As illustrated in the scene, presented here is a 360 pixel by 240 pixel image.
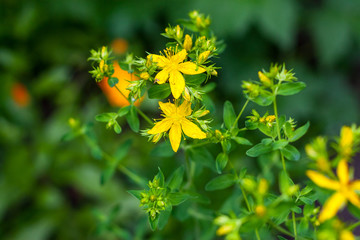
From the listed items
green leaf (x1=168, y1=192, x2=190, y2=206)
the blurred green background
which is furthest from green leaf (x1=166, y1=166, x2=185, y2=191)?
the blurred green background

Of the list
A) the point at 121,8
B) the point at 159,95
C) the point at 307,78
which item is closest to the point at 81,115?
the point at 121,8

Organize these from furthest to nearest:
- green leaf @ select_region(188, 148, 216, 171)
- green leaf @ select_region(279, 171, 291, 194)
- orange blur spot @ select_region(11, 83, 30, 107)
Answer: orange blur spot @ select_region(11, 83, 30, 107) < green leaf @ select_region(188, 148, 216, 171) < green leaf @ select_region(279, 171, 291, 194)

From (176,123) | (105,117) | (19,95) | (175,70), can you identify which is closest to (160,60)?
(175,70)

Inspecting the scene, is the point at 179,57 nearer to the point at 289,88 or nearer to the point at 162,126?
the point at 162,126

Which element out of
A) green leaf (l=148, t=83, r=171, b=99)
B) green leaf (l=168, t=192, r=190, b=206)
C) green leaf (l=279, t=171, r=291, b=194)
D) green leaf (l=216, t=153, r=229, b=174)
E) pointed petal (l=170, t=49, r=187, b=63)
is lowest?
green leaf (l=168, t=192, r=190, b=206)

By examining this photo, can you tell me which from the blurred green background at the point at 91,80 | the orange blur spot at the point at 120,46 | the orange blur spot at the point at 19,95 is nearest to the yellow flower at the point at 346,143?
the blurred green background at the point at 91,80

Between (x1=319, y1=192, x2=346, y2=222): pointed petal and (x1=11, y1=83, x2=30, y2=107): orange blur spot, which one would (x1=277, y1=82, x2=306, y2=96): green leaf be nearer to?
(x1=319, y1=192, x2=346, y2=222): pointed petal

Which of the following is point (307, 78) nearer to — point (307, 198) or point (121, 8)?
point (121, 8)
